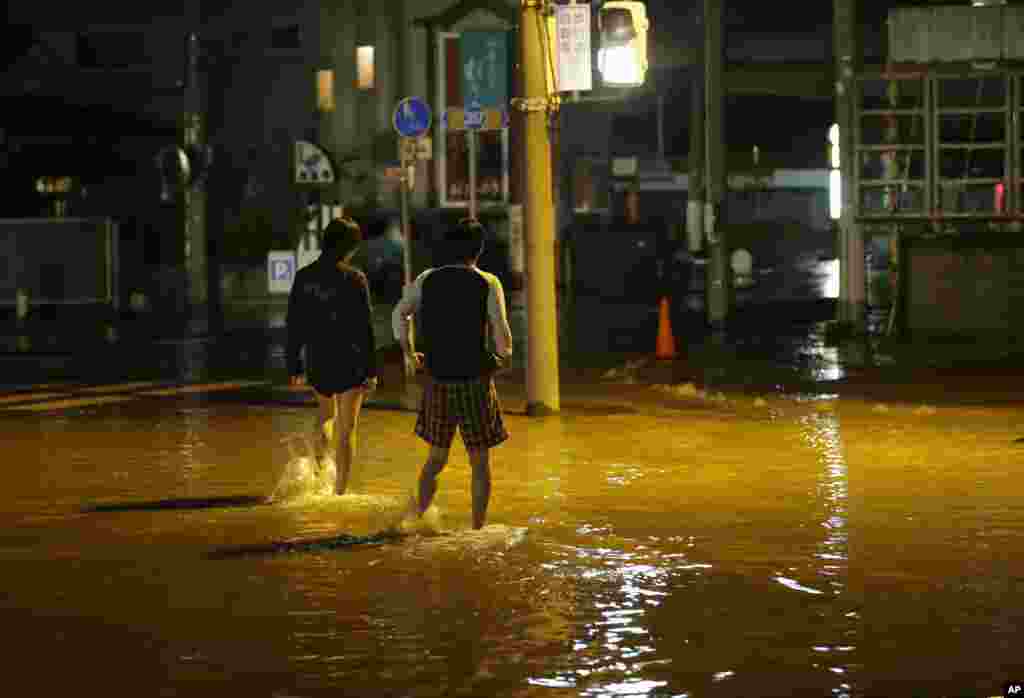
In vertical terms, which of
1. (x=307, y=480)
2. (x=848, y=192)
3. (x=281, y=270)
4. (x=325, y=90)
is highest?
(x=325, y=90)

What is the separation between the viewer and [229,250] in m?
51.2

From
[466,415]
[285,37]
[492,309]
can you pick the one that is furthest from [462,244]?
[285,37]

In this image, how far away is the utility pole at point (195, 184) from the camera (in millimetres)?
40531

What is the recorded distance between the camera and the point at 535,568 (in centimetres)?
1027

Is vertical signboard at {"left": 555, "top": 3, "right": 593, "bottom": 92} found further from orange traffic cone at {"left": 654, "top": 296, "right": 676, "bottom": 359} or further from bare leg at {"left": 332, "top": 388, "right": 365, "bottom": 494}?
orange traffic cone at {"left": 654, "top": 296, "right": 676, "bottom": 359}

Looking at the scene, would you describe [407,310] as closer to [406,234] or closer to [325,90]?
[406,234]

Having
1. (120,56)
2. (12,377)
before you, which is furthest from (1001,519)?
(120,56)

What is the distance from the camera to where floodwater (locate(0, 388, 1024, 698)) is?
26.0ft

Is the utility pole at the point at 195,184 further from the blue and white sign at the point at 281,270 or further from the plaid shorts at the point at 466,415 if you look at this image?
the plaid shorts at the point at 466,415

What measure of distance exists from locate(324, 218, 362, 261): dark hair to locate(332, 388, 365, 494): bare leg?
89 centimetres

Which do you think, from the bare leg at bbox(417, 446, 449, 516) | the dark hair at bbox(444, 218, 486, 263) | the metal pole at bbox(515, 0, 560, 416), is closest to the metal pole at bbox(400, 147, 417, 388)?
the metal pole at bbox(515, 0, 560, 416)

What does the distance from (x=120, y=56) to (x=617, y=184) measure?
58.6ft

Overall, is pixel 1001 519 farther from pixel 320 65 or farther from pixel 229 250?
pixel 320 65

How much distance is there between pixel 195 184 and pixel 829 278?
69.2ft
